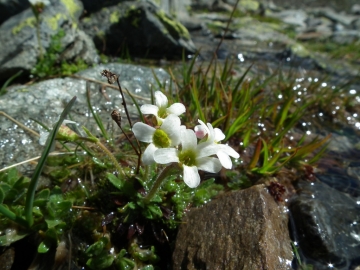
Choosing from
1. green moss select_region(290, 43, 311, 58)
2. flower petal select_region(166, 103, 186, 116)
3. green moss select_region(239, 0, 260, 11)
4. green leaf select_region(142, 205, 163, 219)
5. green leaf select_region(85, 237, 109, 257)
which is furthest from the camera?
green moss select_region(239, 0, 260, 11)

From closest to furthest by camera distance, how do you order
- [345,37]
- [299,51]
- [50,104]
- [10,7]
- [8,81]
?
[50,104]
[8,81]
[10,7]
[299,51]
[345,37]

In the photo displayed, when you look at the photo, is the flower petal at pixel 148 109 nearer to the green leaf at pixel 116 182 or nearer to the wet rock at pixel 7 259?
the green leaf at pixel 116 182

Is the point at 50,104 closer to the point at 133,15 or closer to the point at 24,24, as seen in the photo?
the point at 24,24

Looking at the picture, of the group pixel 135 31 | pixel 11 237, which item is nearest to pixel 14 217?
pixel 11 237

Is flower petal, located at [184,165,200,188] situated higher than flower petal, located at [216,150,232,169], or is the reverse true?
flower petal, located at [216,150,232,169]

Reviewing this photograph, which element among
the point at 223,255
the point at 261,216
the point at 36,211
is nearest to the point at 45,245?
the point at 36,211

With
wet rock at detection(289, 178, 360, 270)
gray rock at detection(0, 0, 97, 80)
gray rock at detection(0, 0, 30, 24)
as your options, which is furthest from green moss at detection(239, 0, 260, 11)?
wet rock at detection(289, 178, 360, 270)

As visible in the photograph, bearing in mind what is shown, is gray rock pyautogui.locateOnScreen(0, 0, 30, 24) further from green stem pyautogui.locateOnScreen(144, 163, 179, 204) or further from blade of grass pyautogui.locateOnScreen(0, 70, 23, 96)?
green stem pyautogui.locateOnScreen(144, 163, 179, 204)
